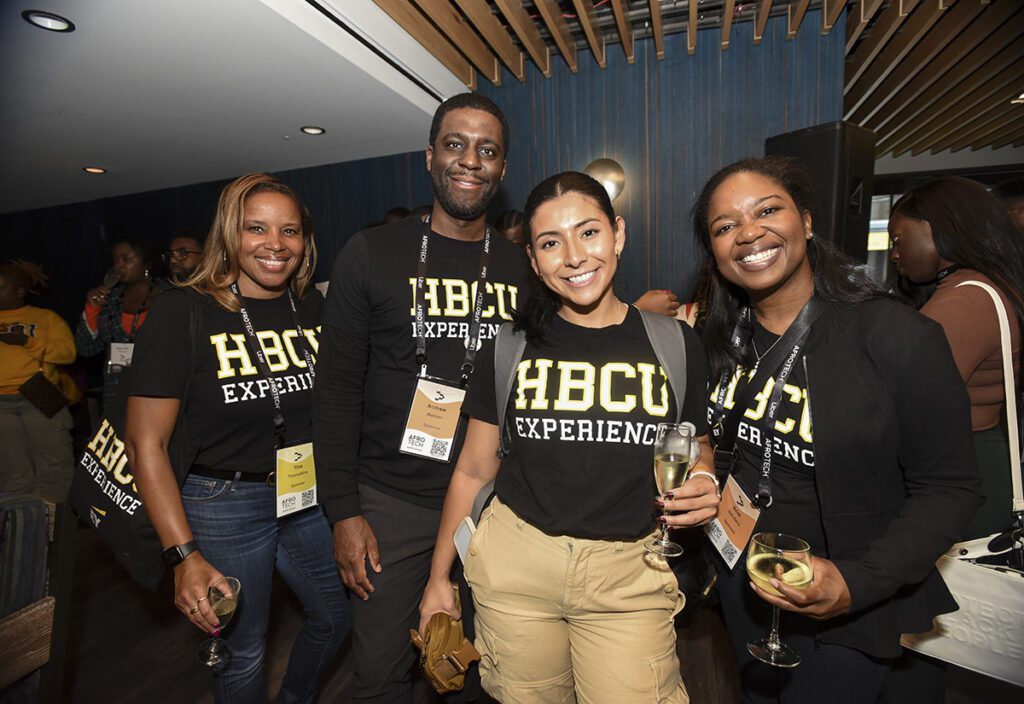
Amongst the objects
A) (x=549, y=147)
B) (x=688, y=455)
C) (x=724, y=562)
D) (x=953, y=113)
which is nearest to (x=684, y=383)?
(x=688, y=455)

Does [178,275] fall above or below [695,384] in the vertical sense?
above

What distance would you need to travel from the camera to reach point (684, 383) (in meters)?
1.38

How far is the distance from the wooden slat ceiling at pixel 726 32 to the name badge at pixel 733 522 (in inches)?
118

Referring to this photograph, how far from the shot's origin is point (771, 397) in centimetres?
130

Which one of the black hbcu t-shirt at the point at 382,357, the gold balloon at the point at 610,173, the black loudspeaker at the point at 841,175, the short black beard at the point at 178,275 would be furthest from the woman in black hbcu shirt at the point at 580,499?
the gold balloon at the point at 610,173

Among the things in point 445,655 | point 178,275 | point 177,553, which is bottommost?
point 445,655

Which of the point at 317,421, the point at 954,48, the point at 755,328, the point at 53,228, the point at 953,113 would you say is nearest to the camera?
the point at 755,328

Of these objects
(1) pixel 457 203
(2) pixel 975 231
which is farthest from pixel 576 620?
(2) pixel 975 231

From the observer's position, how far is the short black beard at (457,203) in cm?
171

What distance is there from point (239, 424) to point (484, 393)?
2.65 feet

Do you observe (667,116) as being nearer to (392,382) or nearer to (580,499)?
(392,382)

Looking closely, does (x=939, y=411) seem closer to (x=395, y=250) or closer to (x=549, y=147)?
(x=395, y=250)

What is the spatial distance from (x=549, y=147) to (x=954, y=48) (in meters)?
3.25

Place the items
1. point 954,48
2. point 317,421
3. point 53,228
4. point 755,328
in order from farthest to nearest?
point 53,228 → point 954,48 → point 317,421 → point 755,328
